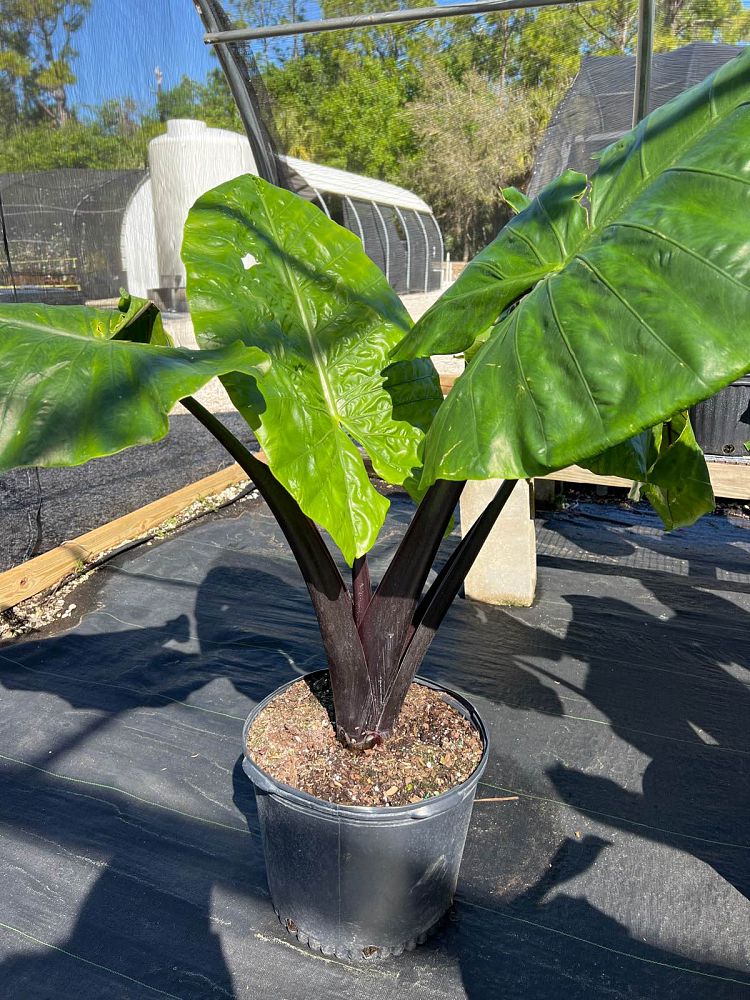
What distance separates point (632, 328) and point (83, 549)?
2.29 m

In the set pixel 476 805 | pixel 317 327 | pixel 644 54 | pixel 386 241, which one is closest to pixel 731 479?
pixel 644 54

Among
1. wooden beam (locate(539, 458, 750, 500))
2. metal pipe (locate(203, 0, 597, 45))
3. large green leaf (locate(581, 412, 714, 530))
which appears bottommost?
wooden beam (locate(539, 458, 750, 500))

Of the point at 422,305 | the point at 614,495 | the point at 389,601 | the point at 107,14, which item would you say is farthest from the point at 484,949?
the point at 422,305

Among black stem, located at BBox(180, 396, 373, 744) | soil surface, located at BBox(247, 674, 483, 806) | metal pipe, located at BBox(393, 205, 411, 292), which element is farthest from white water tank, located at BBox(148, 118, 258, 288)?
soil surface, located at BBox(247, 674, 483, 806)

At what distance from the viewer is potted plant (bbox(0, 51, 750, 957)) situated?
2.55ft

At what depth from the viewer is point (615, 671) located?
6.81 ft

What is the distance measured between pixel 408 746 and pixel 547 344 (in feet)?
2.59

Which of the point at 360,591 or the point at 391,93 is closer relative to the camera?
Answer: the point at 360,591

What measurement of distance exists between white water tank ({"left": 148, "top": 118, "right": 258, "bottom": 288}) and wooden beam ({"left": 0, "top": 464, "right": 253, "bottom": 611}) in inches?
39.9

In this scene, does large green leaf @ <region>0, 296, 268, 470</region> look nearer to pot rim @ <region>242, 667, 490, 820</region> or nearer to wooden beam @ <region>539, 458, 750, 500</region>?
pot rim @ <region>242, 667, 490, 820</region>

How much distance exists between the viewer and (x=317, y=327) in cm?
137

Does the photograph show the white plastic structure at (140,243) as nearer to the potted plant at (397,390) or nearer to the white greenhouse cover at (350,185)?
the white greenhouse cover at (350,185)

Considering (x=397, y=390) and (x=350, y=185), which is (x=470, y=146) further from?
(x=397, y=390)

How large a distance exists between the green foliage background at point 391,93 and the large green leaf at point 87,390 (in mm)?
2130
